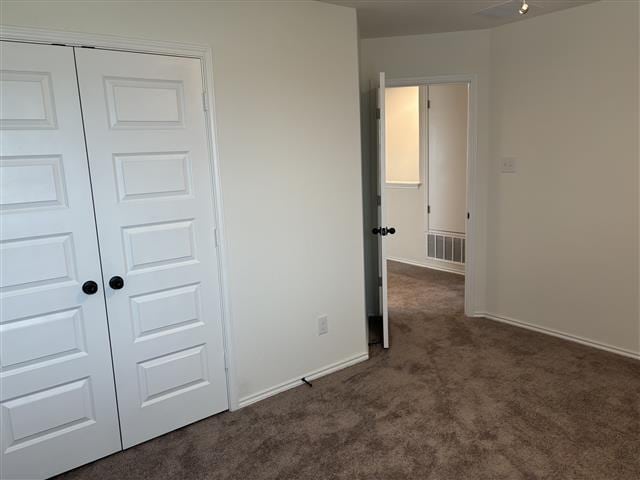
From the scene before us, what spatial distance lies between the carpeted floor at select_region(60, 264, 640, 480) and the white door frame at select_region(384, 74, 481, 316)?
2.44 feet

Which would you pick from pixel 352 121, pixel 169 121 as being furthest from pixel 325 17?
pixel 169 121

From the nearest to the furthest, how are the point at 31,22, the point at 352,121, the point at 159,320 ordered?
the point at 31,22, the point at 159,320, the point at 352,121

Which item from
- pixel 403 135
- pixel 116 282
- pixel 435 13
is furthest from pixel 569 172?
pixel 116 282

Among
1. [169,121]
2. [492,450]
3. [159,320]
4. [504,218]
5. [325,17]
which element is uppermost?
[325,17]

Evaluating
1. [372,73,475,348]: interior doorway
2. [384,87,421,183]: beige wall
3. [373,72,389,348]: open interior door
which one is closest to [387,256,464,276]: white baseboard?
[372,73,475,348]: interior doorway

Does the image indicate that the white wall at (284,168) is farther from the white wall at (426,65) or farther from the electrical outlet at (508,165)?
the electrical outlet at (508,165)

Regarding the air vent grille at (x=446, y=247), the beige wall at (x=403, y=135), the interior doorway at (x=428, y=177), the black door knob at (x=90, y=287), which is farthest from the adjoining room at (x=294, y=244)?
the beige wall at (x=403, y=135)

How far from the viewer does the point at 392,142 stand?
20.3 ft

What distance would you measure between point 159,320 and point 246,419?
770 mm

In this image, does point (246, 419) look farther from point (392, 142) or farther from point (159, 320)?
point (392, 142)

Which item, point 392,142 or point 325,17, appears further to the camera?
point 392,142

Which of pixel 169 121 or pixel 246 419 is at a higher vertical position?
pixel 169 121

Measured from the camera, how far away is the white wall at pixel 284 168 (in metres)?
2.51

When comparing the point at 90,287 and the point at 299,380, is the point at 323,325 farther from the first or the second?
the point at 90,287
